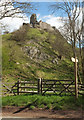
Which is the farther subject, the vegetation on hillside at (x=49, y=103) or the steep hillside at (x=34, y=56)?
the steep hillside at (x=34, y=56)

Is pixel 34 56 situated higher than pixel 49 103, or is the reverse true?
pixel 34 56

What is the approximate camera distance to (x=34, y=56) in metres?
24.3

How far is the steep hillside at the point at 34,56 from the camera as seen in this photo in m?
19.4

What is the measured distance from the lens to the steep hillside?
19438 mm

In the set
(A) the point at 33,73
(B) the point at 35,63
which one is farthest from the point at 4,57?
(B) the point at 35,63

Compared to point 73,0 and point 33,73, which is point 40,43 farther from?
point 73,0

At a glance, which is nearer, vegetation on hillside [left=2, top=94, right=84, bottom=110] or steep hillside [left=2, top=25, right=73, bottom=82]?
vegetation on hillside [left=2, top=94, right=84, bottom=110]

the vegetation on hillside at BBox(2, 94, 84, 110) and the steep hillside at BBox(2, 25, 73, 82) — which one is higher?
the steep hillside at BBox(2, 25, 73, 82)

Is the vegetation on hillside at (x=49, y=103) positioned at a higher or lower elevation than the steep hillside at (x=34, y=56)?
lower

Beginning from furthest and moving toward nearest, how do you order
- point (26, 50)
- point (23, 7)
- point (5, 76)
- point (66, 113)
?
point (26, 50)
point (5, 76)
point (23, 7)
point (66, 113)

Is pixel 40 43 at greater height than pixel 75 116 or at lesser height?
greater

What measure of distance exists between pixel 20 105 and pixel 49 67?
1592cm

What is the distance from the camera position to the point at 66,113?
19.8 feet

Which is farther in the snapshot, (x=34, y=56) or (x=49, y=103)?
(x=34, y=56)
